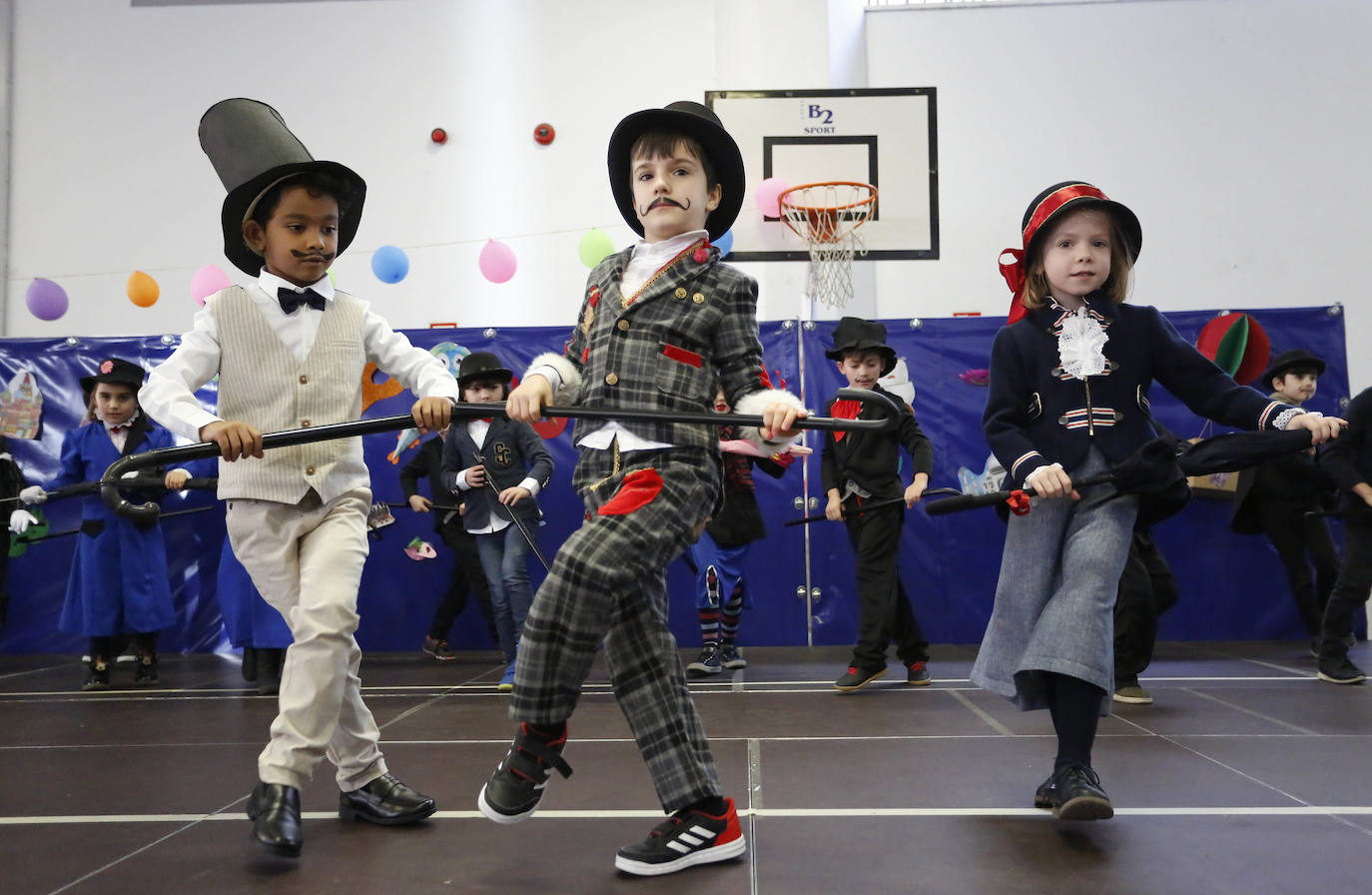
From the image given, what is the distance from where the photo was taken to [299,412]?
2.70 m

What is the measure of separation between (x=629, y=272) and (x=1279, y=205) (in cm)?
875

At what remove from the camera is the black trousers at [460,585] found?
6.83 meters

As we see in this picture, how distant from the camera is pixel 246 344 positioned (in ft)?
8.93

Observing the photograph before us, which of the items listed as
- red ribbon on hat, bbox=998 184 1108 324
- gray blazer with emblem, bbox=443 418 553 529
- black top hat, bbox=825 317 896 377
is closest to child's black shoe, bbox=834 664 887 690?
black top hat, bbox=825 317 896 377

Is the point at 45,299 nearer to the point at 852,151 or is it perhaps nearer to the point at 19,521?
the point at 19,521

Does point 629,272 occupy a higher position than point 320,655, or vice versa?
point 629,272

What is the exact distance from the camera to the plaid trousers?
221cm

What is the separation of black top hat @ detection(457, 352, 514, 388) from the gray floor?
6.23ft

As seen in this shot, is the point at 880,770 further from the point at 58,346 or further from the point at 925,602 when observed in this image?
the point at 58,346

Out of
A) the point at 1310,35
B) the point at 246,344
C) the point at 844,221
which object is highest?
the point at 1310,35

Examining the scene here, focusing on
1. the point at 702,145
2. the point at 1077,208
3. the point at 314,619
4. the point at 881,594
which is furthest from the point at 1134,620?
the point at 314,619

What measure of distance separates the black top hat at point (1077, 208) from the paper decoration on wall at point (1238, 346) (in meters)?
0.77

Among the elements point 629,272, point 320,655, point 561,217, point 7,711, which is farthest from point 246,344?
point 561,217

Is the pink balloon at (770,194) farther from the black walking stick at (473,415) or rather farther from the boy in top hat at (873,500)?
the black walking stick at (473,415)
